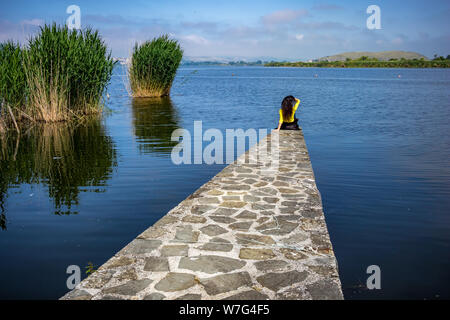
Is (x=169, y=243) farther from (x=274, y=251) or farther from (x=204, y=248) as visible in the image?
(x=274, y=251)

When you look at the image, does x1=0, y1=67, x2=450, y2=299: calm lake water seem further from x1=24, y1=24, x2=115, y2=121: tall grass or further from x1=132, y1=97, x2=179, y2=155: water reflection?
x1=24, y1=24, x2=115, y2=121: tall grass

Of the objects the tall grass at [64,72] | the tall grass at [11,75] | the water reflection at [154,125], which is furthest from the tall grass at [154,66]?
the tall grass at [11,75]

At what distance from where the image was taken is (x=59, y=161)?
9469 mm

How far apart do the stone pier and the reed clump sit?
9.61 meters

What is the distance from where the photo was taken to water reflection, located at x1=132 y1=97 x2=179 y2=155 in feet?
37.8

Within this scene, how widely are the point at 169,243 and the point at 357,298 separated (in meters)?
2.31

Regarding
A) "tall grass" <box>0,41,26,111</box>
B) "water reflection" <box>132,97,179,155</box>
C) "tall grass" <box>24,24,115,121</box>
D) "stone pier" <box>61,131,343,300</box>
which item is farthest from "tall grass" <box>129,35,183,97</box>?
"stone pier" <box>61,131,343,300</box>

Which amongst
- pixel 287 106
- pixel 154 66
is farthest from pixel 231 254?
pixel 154 66

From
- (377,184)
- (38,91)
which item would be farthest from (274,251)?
(38,91)

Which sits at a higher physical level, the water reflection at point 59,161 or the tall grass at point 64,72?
the tall grass at point 64,72

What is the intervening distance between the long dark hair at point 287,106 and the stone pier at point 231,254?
6449 millimetres

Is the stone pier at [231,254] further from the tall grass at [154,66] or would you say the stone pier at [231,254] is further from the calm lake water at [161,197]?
the tall grass at [154,66]

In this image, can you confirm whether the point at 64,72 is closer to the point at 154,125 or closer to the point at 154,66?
the point at 154,125

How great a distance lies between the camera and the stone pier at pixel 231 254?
11.8 ft
